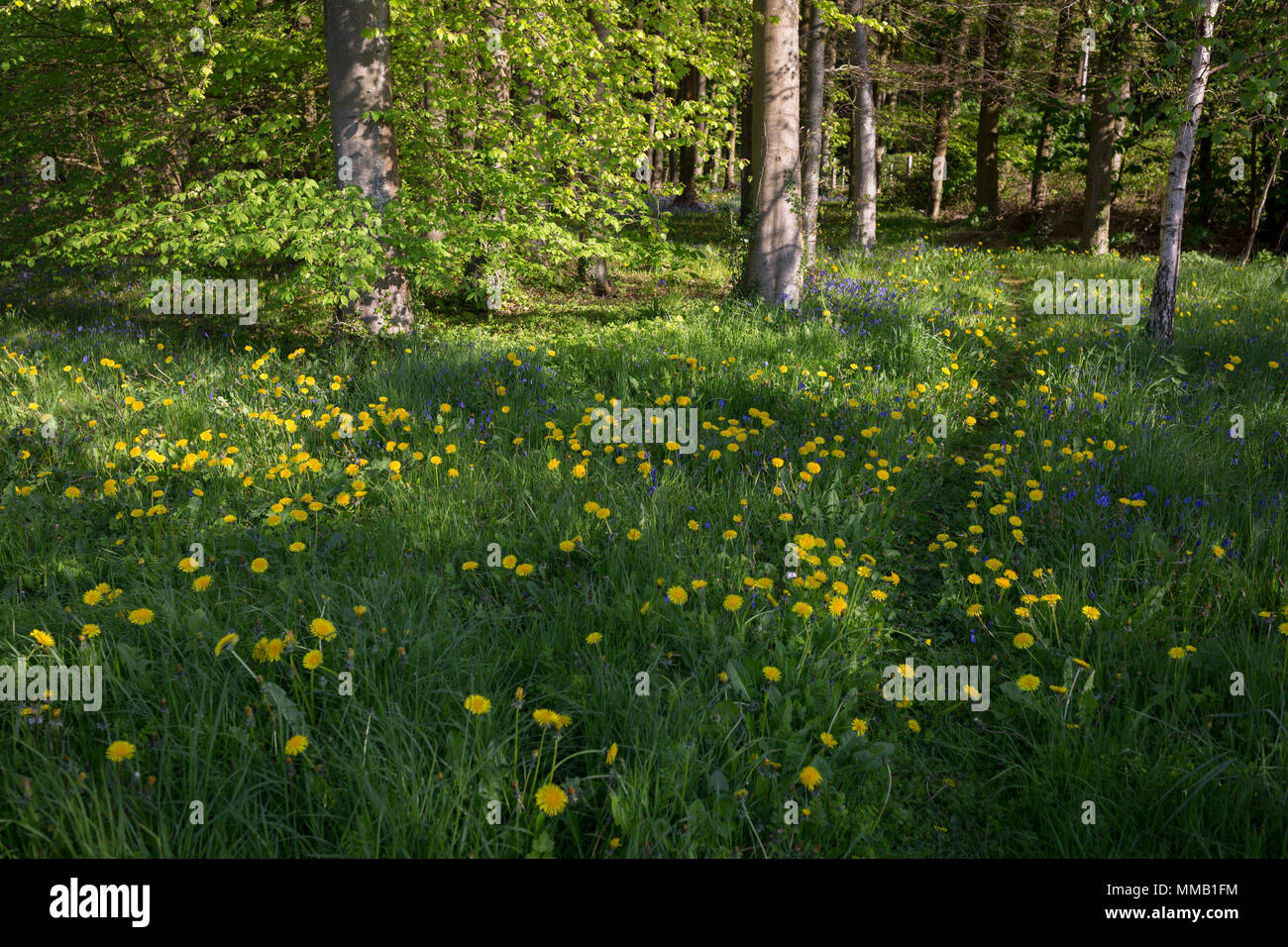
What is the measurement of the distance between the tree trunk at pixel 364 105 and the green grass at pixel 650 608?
1.48 meters

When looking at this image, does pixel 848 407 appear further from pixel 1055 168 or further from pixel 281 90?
pixel 1055 168

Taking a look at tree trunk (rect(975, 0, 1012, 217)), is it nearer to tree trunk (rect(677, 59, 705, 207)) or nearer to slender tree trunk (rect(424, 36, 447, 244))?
tree trunk (rect(677, 59, 705, 207))

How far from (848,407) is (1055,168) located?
16377 mm

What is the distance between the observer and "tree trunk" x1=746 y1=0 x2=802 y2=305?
7.57 meters

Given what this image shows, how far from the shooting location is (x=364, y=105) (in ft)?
21.9

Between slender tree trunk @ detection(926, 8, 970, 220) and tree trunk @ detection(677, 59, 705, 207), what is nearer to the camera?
slender tree trunk @ detection(926, 8, 970, 220)

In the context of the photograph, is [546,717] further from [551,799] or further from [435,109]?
[435,109]

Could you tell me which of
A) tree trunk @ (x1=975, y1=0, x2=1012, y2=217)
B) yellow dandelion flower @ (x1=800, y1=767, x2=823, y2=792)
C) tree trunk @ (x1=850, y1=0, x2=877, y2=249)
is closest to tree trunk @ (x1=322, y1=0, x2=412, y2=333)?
yellow dandelion flower @ (x1=800, y1=767, x2=823, y2=792)

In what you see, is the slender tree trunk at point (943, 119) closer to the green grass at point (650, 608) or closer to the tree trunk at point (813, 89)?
the tree trunk at point (813, 89)

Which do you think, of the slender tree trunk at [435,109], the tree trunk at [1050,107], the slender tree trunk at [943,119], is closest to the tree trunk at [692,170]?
the slender tree trunk at [943,119]

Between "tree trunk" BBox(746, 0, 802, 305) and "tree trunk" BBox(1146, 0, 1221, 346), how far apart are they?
3244 millimetres

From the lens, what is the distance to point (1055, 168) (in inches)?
701

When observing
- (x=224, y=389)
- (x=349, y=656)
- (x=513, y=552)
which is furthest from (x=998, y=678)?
(x=224, y=389)

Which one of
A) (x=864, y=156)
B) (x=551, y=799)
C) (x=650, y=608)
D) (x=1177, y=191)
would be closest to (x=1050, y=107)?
(x=864, y=156)
